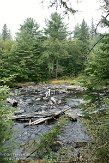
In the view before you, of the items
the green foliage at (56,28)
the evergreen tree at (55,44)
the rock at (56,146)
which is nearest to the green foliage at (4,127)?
the rock at (56,146)

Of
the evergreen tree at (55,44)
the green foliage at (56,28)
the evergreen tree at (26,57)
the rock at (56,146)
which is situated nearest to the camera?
the rock at (56,146)

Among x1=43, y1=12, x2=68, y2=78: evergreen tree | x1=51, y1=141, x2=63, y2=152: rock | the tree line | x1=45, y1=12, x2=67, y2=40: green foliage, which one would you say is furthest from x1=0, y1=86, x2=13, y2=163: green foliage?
x1=45, y1=12, x2=67, y2=40: green foliage

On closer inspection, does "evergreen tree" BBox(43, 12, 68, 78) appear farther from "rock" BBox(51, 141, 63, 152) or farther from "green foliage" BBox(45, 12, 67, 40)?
"rock" BBox(51, 141, 63, 152)

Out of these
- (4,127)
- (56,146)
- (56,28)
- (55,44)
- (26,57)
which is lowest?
(56,146)

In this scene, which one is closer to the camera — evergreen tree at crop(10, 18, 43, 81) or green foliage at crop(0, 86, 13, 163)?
green foliage at crop(0, 86, 13, 163)

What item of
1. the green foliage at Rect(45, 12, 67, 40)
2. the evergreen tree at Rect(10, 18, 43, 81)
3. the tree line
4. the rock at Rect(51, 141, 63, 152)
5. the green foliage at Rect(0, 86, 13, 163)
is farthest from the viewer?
the green foliage at Rect(45, 12, 67, 40)

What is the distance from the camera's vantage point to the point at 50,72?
5594cm

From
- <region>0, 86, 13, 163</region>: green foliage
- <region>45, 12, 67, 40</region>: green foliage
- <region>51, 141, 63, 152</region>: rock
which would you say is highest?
<region>45, 12, 67, 40</region>: green foliage

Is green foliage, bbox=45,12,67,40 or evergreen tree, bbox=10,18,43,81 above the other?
green foliage, bbox=45,12,67,40

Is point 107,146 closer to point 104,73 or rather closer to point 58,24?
point 104,73

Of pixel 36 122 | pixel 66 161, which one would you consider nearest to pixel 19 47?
pixel 36 122

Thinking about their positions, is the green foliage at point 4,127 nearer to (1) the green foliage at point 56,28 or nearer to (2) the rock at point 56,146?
(2) the rock at point 56,146

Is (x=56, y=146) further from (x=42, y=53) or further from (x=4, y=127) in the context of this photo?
(x=42, y=53)

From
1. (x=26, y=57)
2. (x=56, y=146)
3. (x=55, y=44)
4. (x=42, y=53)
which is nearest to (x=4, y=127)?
(x=56, y=146)
